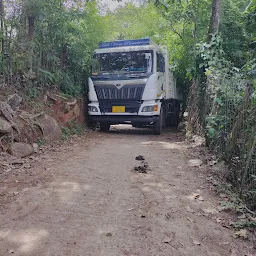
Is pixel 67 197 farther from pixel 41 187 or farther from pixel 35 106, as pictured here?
pixel 35 106

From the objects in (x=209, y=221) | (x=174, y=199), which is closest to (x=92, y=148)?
(x=174, y=199)

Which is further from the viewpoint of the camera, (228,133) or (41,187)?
(228,133)

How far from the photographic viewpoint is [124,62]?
9070mm

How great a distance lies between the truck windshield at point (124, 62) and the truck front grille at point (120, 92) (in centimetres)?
55

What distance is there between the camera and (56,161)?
5500 millimetres

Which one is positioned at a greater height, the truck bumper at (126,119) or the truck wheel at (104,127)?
the truck bumper at (126,119)

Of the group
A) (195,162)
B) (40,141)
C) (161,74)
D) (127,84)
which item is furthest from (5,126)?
(161,74)

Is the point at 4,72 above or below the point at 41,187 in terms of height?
above

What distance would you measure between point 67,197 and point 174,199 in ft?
4.57

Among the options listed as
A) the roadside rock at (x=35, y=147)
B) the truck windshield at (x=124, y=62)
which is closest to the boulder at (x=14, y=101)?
the roadside rock at (x=35, y=147)

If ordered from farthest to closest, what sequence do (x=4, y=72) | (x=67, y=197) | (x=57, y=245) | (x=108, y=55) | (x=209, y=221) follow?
(x=108, y=55) → (x=4, y=72) → (x=67, y=197) → (x=209, y=221) → (x=57, y=245)

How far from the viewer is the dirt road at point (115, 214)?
8.83 ft

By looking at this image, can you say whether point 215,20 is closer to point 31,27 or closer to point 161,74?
point 161,74

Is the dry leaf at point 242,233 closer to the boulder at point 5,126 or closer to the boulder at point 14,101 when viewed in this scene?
the boulder at point 5,126
